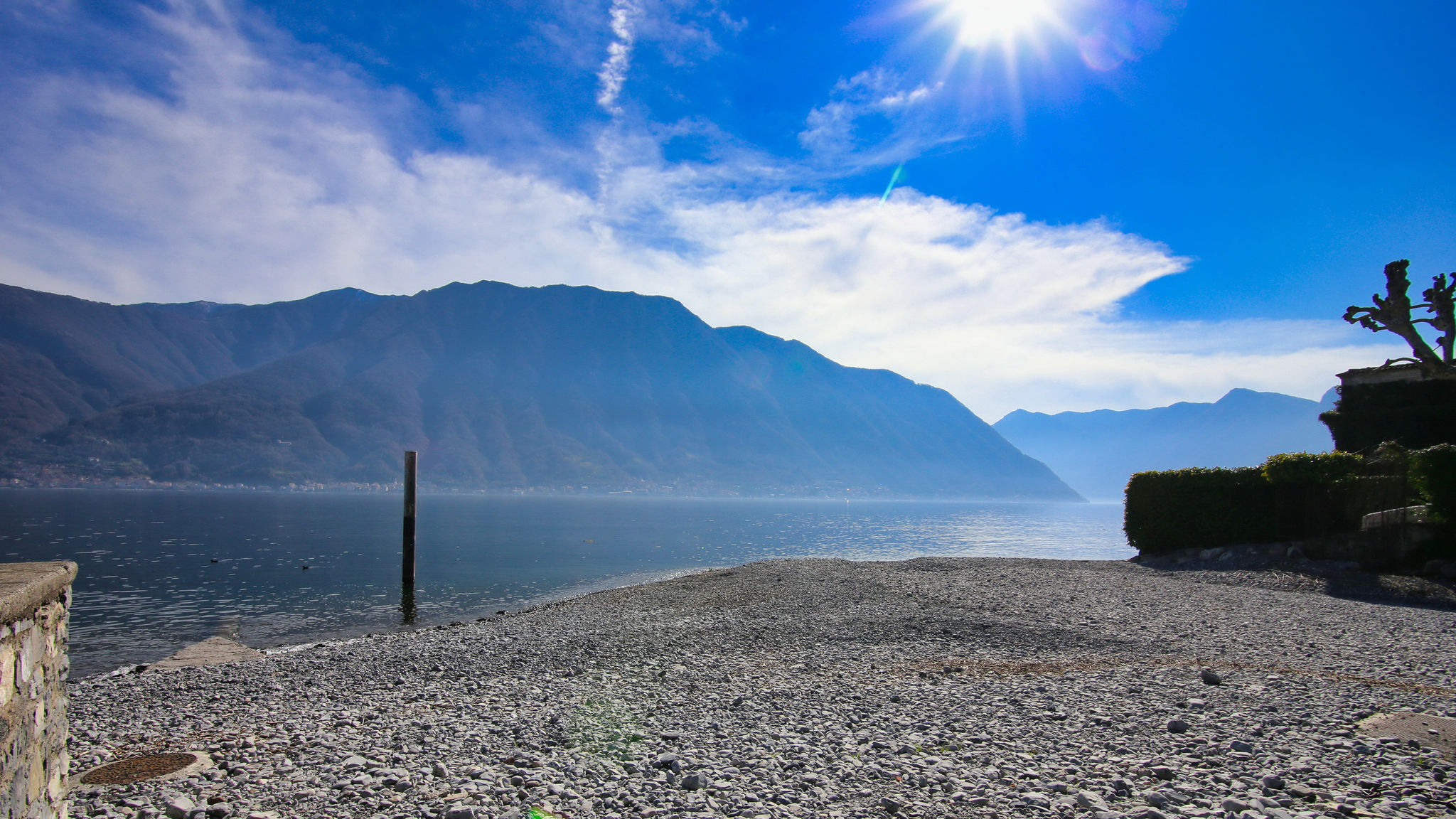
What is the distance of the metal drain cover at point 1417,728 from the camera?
6613 millimetres

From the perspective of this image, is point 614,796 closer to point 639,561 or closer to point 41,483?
point 639,561

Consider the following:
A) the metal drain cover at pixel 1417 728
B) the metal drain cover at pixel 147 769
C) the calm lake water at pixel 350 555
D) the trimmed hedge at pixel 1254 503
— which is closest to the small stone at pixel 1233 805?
the metal drain cover at pixel 1417 728

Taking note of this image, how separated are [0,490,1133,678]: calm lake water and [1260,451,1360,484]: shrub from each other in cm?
2774

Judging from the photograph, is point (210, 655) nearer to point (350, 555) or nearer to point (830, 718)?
point (830, 718)

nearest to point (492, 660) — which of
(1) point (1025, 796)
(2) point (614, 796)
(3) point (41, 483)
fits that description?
(2) point (614, 796)

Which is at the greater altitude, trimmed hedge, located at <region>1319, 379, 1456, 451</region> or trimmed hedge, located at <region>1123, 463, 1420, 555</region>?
trimmed hedge, located at <region>1319, 379, 1456, 451</region>

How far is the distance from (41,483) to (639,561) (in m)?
207

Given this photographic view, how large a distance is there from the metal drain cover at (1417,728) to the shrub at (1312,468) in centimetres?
1980

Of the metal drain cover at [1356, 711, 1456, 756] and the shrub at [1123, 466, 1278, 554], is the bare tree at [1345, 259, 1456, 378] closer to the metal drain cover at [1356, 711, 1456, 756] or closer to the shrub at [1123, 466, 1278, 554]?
the shrub at [1123, 466, 1278, 554]

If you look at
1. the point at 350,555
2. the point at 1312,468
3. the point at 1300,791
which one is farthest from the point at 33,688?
the point at 350,555

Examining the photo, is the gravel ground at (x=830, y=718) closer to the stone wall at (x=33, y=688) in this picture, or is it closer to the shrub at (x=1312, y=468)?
the stone wall at (x=33, y=688)

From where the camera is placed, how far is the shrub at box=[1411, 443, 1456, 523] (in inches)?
719

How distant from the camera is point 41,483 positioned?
166500mm

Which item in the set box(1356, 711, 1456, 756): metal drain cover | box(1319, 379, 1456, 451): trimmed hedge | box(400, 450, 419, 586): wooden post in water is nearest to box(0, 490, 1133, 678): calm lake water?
box(400, 450, 419, 586): wooden post in water
